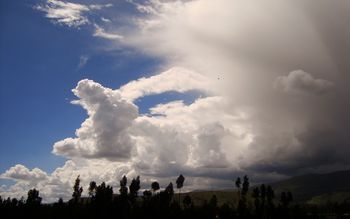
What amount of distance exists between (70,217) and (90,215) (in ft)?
30.4

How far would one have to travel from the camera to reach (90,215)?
7849 inches

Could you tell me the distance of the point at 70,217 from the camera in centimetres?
19850

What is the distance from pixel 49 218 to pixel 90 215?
1920cm

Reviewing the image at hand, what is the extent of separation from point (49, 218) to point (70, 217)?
10.0m

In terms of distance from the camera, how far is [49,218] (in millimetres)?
199000
